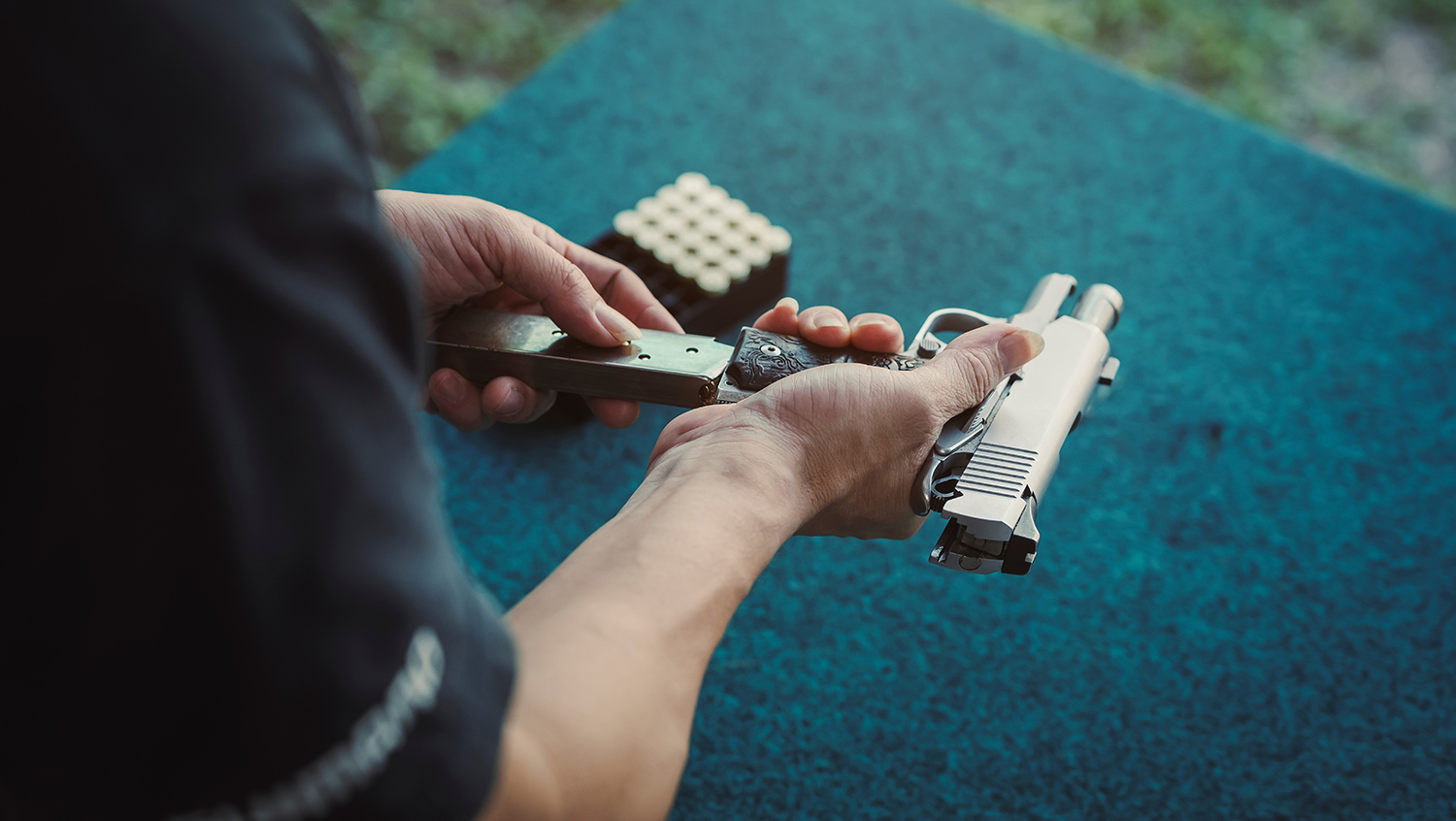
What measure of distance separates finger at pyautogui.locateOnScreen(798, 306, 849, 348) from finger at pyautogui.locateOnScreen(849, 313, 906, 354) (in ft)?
0.03

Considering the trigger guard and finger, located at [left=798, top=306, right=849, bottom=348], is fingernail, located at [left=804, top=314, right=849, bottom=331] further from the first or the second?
the trigger guard

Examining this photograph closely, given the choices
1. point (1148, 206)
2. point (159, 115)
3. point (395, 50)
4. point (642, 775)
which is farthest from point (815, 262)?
point (395, 50)

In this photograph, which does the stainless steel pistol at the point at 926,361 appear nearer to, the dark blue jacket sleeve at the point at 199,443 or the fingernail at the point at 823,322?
the fingernail at the point at 823,322

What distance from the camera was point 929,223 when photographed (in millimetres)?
1614

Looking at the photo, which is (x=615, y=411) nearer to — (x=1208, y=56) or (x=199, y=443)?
(x=199, y=443)

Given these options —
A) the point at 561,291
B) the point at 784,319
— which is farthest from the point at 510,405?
the point at 784,319

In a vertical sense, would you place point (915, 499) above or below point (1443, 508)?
below

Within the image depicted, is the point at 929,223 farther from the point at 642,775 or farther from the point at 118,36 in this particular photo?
the point at 118,36

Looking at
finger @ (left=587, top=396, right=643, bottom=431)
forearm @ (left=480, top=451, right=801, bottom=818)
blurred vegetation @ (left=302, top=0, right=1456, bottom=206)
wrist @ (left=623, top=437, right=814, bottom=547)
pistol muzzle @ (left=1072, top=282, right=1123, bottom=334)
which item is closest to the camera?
forearm @ (left=480, top=451, right=801, bottom=818)

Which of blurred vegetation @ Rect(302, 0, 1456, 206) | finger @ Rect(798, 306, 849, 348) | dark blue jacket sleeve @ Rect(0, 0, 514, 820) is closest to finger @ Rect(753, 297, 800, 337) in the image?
finger @ Rect(798, 306, 849, 348)

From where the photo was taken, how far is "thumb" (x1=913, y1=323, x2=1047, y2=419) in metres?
0.90

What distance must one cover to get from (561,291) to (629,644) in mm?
541

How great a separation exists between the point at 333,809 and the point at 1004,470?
621 millimetres

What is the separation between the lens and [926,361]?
3.13 ft
